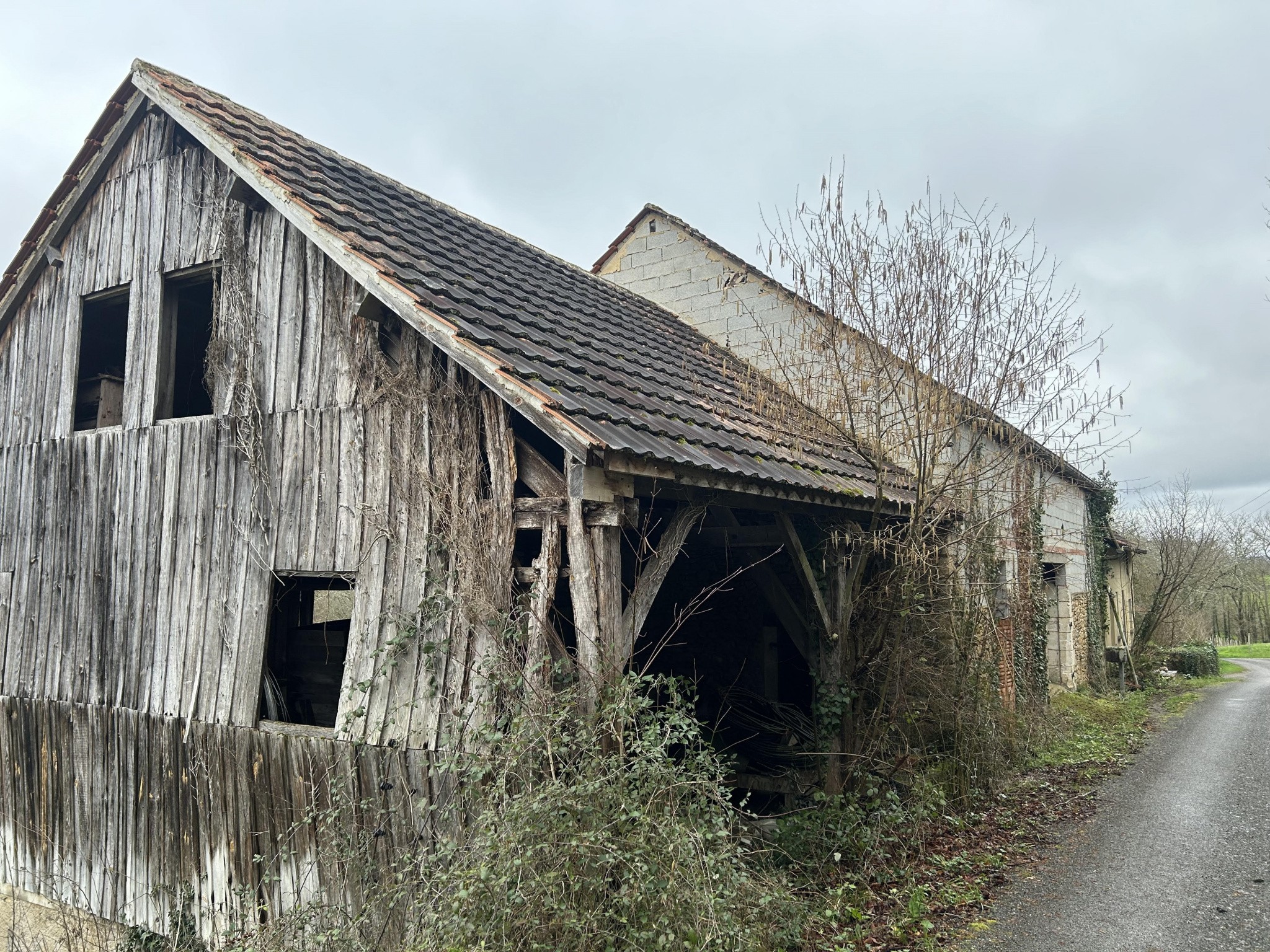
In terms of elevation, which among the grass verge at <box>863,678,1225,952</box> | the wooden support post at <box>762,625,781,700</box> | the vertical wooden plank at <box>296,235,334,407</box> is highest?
the vertical wooden plank at <box>296,235,334,407</box>

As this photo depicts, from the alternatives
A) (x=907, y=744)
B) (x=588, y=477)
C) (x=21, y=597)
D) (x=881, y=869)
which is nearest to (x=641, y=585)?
(x=588, y=477)

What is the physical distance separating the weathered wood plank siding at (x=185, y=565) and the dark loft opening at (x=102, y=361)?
0.16m

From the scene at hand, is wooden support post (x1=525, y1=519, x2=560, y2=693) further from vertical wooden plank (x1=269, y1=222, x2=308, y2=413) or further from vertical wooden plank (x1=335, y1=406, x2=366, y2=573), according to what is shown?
vertical wooden plank (x1=269, y1=222, x2=308, y2=413)

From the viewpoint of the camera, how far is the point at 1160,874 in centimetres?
612

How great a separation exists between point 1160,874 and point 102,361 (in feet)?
32.3

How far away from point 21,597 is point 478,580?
528cm

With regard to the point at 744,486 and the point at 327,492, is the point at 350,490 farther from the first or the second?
the point at 744,486

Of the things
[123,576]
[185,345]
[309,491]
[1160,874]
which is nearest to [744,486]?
[309,491]

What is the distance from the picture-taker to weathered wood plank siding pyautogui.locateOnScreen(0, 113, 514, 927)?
5.22m

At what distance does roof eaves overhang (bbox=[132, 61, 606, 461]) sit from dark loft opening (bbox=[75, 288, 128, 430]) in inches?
69.8

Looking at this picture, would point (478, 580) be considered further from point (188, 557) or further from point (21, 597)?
point (21, 597)

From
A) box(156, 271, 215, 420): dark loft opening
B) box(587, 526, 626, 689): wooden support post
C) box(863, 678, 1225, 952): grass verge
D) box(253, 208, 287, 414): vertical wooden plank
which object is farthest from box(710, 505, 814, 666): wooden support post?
box(156, 271, 215, 420): dark loft opening

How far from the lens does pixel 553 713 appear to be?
13.6ft

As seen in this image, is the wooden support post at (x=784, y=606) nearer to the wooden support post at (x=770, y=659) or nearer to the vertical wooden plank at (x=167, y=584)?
the wooden support post at (x=770, y=659)
